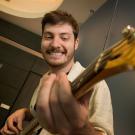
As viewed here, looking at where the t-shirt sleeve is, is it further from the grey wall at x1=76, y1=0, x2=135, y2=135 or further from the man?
the grey wall at x1=76, y1=0, x2=135, y2=135

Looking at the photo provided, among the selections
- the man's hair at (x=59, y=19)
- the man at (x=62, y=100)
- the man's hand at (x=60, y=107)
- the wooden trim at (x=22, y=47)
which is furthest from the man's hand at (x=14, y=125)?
the wooden trim at (x=22, y=47)

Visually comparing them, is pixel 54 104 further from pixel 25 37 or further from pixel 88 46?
pixel 25 37

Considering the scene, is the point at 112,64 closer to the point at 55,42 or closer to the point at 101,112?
the point at 101,112

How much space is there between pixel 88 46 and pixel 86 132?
1.10 m

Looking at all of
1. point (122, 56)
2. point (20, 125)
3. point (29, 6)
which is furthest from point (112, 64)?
point (29, 6)

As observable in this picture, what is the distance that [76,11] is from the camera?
2559mm

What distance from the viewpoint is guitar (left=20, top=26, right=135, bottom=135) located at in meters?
0.29

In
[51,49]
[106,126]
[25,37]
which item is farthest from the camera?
[25,37]

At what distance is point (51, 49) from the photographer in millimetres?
909

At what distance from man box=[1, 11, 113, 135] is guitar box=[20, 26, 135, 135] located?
0.03 m

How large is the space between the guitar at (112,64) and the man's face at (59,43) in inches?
18.0

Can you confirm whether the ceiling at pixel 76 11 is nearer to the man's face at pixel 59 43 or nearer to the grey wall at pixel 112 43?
the grey wall at pixel 112 43

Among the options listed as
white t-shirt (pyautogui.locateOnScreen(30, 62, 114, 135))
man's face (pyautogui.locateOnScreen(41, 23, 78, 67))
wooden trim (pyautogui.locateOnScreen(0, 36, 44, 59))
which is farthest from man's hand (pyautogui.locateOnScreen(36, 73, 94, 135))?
wooden trim (pyautogui.locateOnScreen(0, 36, 44, 59))

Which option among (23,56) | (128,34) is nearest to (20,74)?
(23,56)
